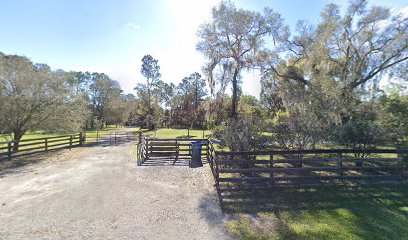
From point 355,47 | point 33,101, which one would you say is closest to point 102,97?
point 33,101

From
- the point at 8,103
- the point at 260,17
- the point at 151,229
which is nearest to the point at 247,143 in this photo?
the point at 151,229

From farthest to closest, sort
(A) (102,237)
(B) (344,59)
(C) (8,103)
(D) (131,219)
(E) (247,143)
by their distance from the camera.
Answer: (B) (344,59) → (C) (8,103) → (E) (247,143) → (D) (131,219) → (A) (102,237)

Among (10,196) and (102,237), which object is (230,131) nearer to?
(102,237)

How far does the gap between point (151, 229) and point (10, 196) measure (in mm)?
4815

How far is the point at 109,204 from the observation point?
543 centimetres

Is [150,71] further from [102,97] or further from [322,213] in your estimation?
[322,213]

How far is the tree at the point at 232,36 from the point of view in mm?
16438

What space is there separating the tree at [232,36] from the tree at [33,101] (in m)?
11.0

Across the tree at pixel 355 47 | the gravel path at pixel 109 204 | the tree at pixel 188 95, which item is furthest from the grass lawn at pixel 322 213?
the tree at pixel 188 95

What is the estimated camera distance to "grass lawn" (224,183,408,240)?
4.12 metres

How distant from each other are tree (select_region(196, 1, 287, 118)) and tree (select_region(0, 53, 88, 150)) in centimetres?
1098

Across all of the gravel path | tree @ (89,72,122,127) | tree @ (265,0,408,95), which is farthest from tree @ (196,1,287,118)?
tree @ (89,72,122,127)

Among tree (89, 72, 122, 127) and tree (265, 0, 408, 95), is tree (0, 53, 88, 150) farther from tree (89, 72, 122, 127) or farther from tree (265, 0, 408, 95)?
tree (89, 72, 122, 127)

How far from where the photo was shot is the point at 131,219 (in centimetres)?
468
